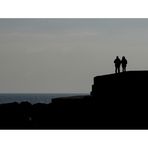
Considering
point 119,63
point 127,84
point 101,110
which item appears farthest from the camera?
point 119,63

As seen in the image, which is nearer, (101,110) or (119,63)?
(101,110)

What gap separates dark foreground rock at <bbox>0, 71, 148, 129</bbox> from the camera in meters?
16.8

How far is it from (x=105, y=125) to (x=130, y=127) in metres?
0.96

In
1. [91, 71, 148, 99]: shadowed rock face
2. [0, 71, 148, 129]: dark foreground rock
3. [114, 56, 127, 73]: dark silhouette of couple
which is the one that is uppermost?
[114, 56, 127, 73]: dark silhouette of couple

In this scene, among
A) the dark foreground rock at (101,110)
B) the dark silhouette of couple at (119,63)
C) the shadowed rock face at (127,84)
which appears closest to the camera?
the dark foreground rock at (101,110)

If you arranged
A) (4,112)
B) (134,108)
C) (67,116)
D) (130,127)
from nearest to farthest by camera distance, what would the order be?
(130,127), (134,108), (67,116), (4,112)

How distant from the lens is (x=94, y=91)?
20.0 metres

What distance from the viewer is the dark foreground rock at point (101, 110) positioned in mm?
16828

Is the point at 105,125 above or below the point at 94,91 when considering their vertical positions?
below

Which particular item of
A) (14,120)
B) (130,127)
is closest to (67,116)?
(14,120)

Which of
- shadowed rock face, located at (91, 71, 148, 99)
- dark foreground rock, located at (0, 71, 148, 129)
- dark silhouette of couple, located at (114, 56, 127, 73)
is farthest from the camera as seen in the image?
dark silhouette of couple, located at (114, 56, 127, 73)

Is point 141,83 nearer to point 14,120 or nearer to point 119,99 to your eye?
point 119,99

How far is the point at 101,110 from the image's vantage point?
1775 centimetres

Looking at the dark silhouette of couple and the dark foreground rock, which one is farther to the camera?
the dark silhouette of couple
